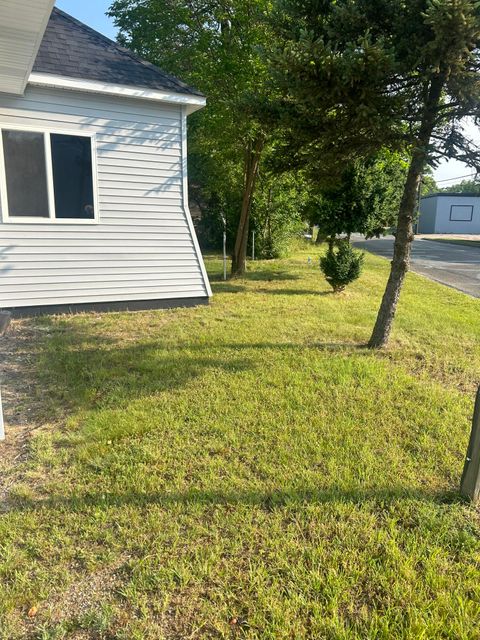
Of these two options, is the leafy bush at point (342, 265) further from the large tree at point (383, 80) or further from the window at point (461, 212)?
the window at point (461, 212)

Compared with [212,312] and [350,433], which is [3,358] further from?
[350,433]

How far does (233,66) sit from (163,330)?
20.2 ft

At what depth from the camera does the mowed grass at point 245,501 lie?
1.75m

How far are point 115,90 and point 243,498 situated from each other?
254 inches

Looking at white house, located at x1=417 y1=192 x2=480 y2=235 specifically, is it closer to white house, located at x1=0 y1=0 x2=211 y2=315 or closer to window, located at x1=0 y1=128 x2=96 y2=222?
white house, located at x1=0 y1=0 x2=211 y2=315

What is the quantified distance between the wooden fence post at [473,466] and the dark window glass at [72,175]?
6.27 m

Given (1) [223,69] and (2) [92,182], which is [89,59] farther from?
(1) [223,69]

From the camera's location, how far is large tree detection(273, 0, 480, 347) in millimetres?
3572

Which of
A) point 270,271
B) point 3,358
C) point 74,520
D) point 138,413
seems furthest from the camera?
point 270,271

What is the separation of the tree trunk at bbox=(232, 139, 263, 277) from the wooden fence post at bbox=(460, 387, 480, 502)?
29.7 ft

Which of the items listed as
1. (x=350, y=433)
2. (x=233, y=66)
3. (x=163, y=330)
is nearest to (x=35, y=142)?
(x=163, y=330)

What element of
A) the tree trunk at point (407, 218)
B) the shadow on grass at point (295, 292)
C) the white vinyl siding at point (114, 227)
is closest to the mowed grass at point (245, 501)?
the tree trunk at point (407, 218)

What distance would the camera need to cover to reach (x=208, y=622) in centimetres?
171

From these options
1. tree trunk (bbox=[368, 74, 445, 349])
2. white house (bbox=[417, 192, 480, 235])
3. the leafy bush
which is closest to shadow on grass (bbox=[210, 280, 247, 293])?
the leafy bush
